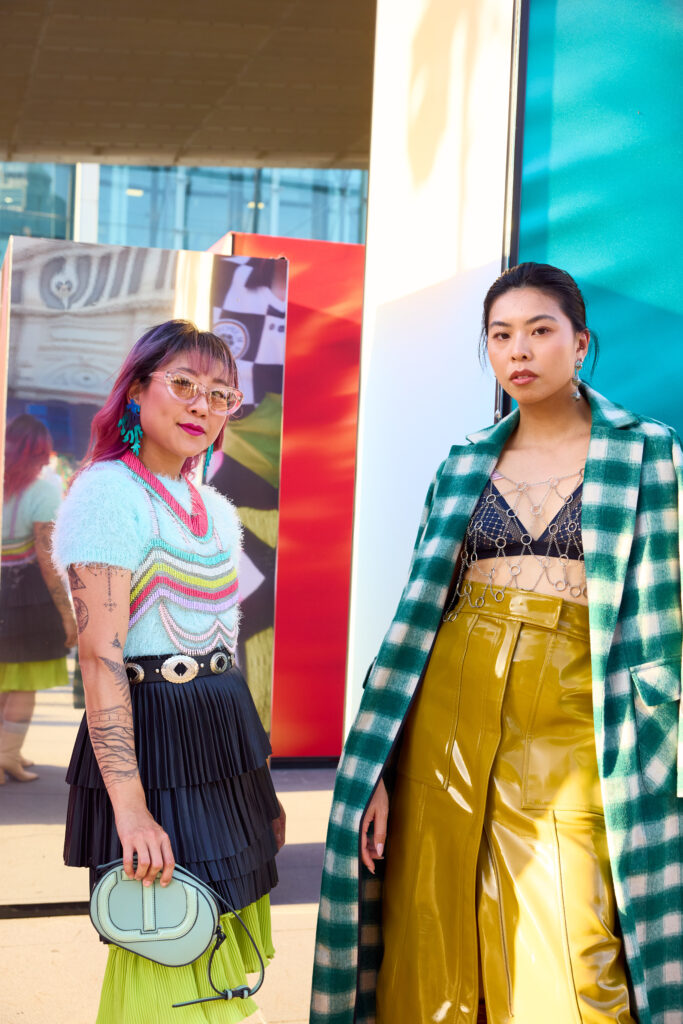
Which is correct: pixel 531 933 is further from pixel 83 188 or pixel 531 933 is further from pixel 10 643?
pixel 83 188

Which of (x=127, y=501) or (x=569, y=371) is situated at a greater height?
(x=569, y=371)

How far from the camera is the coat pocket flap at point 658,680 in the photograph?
211cm

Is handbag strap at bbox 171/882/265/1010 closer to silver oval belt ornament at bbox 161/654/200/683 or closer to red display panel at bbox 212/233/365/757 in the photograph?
silver oval belt ornament at bbox 161/654/200/683

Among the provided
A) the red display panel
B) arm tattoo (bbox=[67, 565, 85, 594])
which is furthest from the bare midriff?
the red display panel

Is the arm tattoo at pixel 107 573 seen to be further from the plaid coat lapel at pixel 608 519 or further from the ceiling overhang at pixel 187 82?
the ceiling overhang at pixel 187 82

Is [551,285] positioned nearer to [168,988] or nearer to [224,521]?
[224,521]

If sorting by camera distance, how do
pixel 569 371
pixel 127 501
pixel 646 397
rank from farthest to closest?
pixel 646 397, pixel 569 371, pixel 127 501

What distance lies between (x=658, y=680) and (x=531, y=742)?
11.0 inches

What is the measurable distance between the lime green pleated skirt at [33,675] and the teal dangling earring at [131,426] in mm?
1735

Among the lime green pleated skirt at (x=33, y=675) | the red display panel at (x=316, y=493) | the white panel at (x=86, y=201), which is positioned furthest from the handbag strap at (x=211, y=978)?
the white panel at (x=86, y=201)

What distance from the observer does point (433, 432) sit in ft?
10.6

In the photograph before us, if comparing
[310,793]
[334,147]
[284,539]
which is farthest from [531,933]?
[334,147]

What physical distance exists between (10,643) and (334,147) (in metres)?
6.36

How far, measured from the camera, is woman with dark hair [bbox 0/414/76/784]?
11.8 feet
